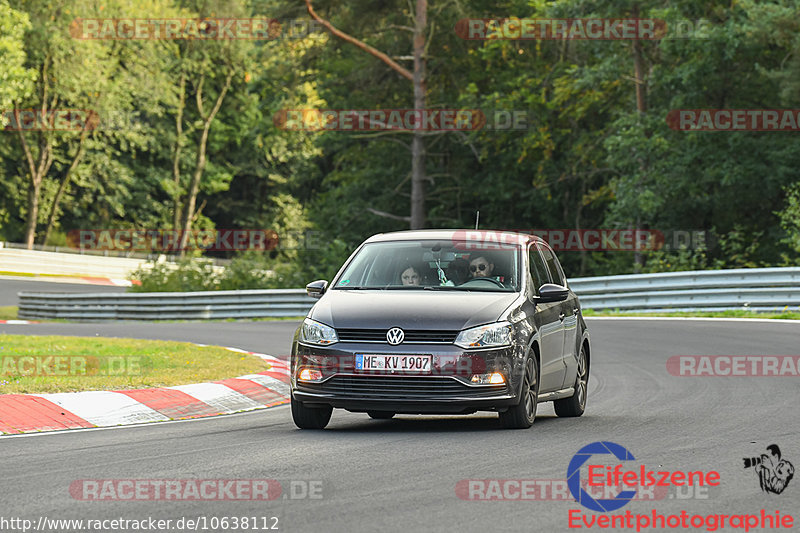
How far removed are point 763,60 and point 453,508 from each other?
29.1 m

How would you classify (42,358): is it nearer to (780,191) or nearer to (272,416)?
(272,416)

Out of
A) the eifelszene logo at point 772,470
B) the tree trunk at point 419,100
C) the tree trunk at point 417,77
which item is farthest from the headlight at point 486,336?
the tree trunk at point 419,100

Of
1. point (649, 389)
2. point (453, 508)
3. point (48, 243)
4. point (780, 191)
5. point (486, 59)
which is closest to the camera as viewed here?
point (453, 508)

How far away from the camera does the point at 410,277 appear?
427 inches

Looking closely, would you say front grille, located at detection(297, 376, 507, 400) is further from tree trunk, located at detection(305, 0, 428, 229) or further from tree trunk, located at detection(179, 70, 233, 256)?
tree trunk, located at detection(179, 70, 233, 256)

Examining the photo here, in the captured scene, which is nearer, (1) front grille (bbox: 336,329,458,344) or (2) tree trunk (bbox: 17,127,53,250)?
(1) front grille (bbox: 336,329,458,344)

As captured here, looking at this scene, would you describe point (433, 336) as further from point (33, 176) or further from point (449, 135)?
point (33, 176)

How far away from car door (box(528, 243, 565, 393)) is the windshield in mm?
311

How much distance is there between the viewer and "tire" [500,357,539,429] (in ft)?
33.0

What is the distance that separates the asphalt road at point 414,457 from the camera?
653 centimetres

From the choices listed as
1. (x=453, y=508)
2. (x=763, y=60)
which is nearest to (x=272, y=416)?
(x=453, y=508)

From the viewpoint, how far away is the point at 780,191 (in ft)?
108

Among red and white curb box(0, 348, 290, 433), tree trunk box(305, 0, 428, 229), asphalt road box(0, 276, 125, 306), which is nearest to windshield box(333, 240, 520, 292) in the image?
red and white curb box(0, 348, 290, 433)

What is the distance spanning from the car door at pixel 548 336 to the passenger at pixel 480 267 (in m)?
0.42
